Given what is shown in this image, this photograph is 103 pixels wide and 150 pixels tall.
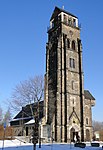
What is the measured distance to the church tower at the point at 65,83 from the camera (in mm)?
49719

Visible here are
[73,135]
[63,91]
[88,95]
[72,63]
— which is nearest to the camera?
[73,135]

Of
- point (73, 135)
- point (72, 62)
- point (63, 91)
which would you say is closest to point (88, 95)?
point (72, 62)

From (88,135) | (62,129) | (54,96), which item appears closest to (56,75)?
(54,96)

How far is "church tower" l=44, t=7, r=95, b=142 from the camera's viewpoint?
4972 cm

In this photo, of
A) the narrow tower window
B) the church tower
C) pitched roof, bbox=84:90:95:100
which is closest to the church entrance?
the church tower

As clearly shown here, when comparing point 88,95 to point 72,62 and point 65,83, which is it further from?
point 65,83

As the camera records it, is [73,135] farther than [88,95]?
No

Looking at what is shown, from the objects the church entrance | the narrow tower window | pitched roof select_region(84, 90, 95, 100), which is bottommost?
the church entrance

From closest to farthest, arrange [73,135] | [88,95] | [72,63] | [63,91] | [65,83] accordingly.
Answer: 1. [73,135]
2. [63,91]
3. [65,83]
4. [72,63]
5. [88,95]

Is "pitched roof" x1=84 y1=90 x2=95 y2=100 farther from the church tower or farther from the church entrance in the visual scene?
the church entrance

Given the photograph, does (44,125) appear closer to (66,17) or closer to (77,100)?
(77,100)

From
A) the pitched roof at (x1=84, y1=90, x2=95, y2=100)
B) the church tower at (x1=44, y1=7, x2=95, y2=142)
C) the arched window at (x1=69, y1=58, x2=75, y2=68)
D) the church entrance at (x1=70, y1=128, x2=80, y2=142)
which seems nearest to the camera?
the church tower at (x1=44, y1=7, x2=95, y2=142)

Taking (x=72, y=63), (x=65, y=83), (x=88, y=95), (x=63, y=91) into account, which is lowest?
(x=63, y=91)

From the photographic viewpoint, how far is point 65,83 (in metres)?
52.5
